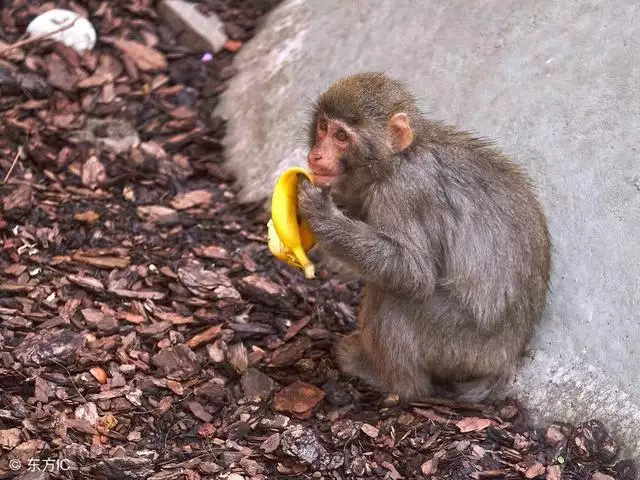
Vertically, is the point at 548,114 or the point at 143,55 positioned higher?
the point at 548,114

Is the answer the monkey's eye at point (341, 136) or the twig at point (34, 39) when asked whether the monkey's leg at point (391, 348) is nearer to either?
the monkey's eye at point (341, 136)

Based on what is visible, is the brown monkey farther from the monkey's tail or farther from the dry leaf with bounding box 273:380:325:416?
the dry leaf with bounding box 273:380:325:416

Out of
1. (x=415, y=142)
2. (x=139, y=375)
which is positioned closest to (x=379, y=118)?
(x=415, y=142)

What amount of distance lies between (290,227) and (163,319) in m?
1.64

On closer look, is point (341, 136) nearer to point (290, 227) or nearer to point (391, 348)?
point (290, 227)

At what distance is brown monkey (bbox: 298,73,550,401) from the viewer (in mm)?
6863

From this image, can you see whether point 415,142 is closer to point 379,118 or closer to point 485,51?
point 379,118

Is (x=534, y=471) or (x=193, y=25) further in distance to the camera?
(x=193, y=25)

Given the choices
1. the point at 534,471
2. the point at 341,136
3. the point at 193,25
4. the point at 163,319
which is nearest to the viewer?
the point at 534,471

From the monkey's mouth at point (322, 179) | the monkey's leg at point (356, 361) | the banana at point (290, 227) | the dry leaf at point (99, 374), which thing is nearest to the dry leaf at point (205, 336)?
the dry leaf at point (99, 374)

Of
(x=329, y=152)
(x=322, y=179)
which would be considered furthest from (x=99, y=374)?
(x=329, y=152)

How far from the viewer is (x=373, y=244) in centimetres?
680

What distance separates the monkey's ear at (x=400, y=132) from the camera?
689 centimetres

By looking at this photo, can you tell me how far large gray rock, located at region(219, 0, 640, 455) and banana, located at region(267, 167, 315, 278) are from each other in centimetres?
182
